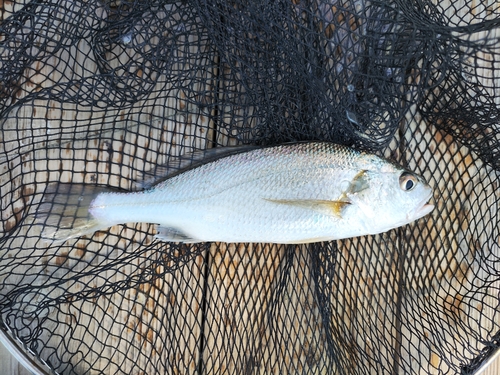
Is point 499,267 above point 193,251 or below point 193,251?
above

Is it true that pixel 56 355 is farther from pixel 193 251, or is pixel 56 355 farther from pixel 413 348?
pixel 413 348

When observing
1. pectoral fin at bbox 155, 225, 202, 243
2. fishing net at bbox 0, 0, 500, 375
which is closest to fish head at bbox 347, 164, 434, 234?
fishing net at bbox 0, 0, 500, 375

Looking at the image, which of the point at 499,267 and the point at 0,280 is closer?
the point at 0,280

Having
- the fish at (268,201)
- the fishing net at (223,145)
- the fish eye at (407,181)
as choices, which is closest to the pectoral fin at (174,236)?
the fish at (268,201)

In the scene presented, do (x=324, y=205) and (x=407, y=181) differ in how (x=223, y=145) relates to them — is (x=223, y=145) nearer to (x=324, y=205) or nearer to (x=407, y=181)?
(x=324, y=205)

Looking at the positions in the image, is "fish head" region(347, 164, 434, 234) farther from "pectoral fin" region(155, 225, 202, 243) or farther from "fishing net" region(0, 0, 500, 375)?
"pectoral fin" region(155, 225, 202, 243)

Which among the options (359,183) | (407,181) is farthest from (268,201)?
(407,181)

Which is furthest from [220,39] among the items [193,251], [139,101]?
[193,251]
